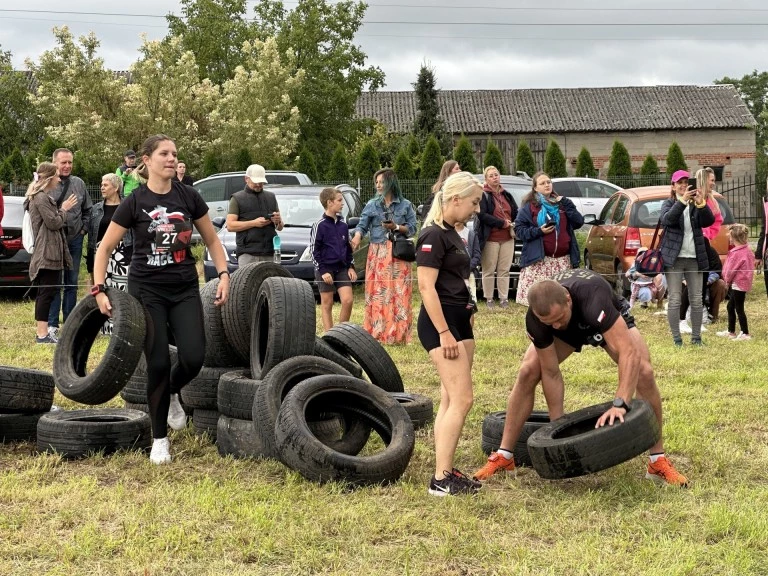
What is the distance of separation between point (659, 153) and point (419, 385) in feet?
155

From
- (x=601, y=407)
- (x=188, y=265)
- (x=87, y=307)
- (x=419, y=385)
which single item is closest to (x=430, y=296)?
(x=601, y=407)

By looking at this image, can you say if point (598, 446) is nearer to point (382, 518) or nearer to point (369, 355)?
point (382, 518)

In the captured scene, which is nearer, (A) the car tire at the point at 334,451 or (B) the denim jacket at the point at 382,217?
(A) the car tire at the point at 334,451

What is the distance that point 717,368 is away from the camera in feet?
34.2

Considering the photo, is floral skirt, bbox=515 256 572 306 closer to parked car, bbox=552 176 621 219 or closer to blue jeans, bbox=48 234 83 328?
blue jeans, bbox=48 234 83 328

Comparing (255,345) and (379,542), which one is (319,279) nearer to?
(255,345)

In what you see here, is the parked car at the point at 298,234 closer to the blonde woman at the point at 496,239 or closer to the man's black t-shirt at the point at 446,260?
the blonde woman at the point at 496,239

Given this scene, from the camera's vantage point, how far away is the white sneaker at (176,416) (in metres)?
7.39

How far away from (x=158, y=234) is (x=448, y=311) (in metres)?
1.92

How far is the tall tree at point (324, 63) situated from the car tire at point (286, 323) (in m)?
43.5

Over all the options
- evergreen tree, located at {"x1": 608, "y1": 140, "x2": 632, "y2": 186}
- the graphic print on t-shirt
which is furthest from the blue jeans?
evergreen tree, located at {"x1": 608, "y1": 140, "x2": 632, "y2": 186}

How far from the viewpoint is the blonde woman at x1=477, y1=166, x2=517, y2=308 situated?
15.1 metres

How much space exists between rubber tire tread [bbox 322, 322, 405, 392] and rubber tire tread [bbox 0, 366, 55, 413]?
6.96ft

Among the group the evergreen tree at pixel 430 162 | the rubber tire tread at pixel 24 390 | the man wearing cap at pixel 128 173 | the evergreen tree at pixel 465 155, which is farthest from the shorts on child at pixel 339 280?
the evergreen tree at pixel 465 155
